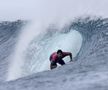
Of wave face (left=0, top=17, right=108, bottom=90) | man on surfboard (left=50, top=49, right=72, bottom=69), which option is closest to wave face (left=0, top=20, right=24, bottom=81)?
man on surfboard (left=50, top=49, right=72, bottom=69)

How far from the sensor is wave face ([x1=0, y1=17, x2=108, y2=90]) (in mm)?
22516

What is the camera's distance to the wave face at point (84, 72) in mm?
22516

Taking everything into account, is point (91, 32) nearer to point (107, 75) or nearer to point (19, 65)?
point (19, 65)

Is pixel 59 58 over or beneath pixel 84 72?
over

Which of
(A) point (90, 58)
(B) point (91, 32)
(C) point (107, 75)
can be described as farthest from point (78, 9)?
(C) point (107, 75)

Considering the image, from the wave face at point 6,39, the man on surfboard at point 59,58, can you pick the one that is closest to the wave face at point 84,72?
the man on surfboard at point 59,58

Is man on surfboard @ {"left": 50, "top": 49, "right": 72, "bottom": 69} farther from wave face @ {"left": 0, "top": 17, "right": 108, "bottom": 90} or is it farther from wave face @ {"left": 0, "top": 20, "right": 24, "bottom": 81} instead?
wave face @ {"left": 0, "top": 20, "right": 24, "bottom": 81}

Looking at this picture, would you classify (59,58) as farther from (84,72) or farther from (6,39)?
(6,39)

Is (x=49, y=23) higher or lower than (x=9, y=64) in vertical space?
higher

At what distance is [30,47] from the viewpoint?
34.2 metres

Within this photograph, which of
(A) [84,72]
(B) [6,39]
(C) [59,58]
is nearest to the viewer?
(A) [84,72]

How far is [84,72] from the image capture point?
80.2 ft

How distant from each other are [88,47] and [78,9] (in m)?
7.73

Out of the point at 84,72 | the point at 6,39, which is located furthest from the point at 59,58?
the point at 6,39
